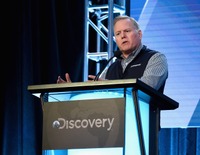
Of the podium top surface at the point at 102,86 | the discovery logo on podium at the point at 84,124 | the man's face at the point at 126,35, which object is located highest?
the man's face at the point at 126,35

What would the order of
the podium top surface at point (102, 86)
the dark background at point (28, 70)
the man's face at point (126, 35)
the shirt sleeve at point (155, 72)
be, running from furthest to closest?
the dark background at point (28, 70) < the man's face at point (126, 35) < the shirt sleeve at point (155, 72) < the podium top surface at point (102, 86)

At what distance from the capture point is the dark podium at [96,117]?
174cm

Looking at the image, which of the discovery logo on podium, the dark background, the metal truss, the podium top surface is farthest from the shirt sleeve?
the dark background

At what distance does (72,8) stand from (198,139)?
144cm

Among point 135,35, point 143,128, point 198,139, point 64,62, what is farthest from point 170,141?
point 143,128

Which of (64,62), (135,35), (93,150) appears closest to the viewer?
(93,150)

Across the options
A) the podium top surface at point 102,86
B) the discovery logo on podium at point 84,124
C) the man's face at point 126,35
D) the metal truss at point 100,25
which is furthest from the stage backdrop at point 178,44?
the discovery logo on podium at point 84,124

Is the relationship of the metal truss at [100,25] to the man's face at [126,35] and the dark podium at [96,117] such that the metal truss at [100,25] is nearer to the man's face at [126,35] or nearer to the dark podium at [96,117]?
the man's face at [126,35]

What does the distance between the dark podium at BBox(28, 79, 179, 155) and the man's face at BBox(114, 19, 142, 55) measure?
1.46 ft

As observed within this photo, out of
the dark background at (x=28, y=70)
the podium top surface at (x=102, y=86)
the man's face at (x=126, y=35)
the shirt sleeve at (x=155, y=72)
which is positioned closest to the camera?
the podium top surface at (x=102, y=86)

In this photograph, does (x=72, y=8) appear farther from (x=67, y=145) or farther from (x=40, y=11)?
(x=67, y=145)

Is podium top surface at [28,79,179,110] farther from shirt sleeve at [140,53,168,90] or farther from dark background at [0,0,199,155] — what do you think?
dark background at [0,0,199,155]

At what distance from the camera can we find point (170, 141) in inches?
149

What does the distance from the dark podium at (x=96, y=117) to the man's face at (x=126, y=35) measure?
45 cm
